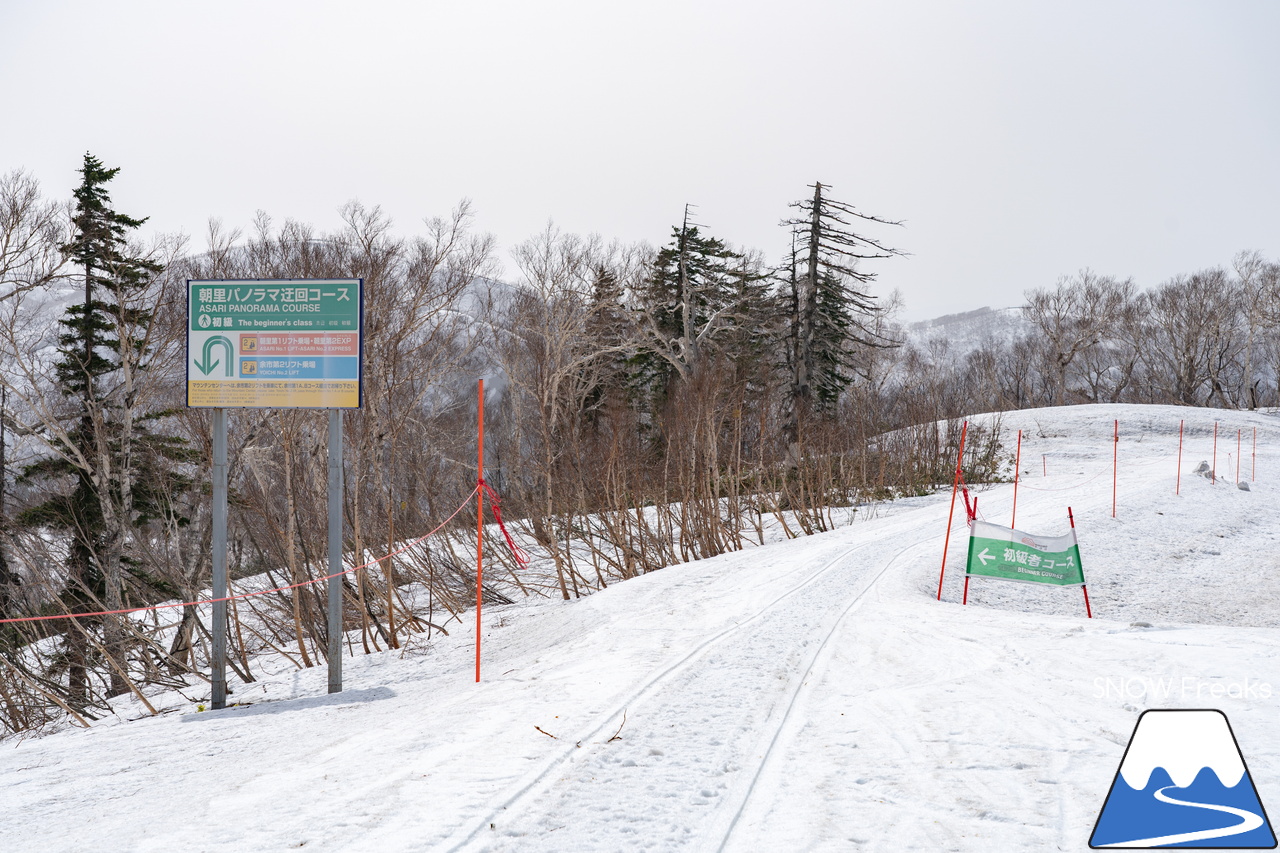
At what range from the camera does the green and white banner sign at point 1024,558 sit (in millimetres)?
10008

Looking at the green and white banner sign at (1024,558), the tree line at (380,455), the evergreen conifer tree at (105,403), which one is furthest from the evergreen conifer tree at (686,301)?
the green and white banner sign at (1024,558)

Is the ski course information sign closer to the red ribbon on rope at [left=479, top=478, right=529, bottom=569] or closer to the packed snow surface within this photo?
the packed snow surface

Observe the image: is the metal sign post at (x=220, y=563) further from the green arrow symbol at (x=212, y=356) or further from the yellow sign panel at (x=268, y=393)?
the green arrow symbol at (x=212, y=356)

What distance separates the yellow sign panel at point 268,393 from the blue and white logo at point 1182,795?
7727 mm

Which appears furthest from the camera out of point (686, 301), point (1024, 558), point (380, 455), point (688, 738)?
point (686, 301)

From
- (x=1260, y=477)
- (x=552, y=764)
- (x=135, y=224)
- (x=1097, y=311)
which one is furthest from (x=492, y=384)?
(x=552, y=764)

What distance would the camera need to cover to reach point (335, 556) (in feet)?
29.1

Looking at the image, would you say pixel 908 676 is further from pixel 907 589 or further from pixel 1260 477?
pixel 1260 477

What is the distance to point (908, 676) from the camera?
6672mm

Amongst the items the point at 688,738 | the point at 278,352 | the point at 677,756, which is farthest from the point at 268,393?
the point at 677,756

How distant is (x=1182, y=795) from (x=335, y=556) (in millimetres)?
7866

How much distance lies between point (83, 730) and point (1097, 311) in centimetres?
7378

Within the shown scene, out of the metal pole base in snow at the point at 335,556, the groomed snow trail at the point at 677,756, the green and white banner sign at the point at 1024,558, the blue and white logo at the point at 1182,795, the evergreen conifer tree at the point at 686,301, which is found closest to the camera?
the blue and white logo at the point at 1182,795

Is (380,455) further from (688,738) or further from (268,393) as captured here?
(688,738)
